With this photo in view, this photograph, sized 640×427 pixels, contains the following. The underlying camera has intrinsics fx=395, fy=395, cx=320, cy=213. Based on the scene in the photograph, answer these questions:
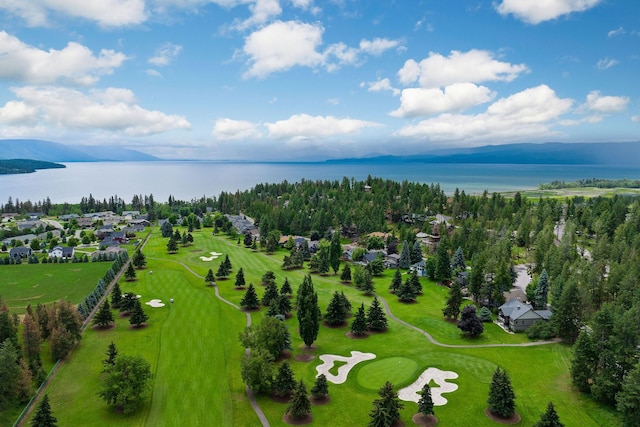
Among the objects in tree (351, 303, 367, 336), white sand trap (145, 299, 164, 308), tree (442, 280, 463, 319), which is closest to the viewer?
tree (351, 303, 367, 336)

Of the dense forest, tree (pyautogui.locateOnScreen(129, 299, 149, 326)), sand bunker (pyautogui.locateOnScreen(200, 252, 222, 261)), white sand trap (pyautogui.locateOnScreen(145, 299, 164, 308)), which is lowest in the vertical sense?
sand bunker (pyautogui.locateOnScreen(200, 252, 222, 261))

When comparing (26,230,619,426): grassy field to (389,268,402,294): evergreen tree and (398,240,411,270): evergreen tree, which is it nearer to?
(389,268,402,294): evergreen tree

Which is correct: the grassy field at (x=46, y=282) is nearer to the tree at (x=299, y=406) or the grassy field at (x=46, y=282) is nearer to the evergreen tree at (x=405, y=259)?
the tree at (x=299, y=406)

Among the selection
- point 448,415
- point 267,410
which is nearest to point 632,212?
point 448,415

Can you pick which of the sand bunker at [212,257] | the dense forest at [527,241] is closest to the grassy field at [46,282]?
the sand bunker at [212,257]

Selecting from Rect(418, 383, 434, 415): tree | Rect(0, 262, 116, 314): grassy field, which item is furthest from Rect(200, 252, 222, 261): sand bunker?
A: Rect(418, 383, 434, 415): tree

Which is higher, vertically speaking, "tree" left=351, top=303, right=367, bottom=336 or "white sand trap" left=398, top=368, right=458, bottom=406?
"tree" left=351, top=303, right=367, bottom=336

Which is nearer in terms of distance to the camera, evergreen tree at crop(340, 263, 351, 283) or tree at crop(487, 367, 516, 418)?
tree at crop(487, 367, 516, 418)

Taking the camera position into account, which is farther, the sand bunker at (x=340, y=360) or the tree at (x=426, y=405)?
the sand bunker at (x=340, y=360)
